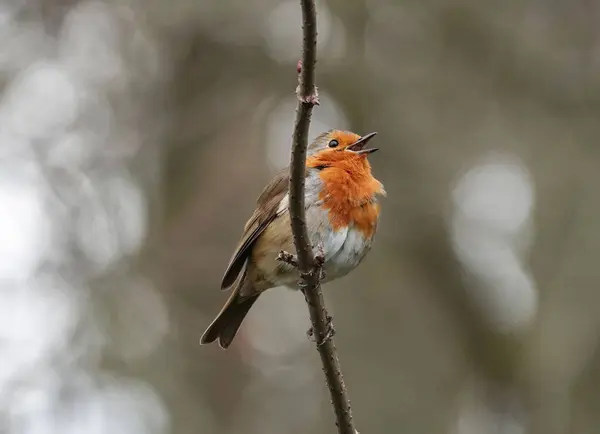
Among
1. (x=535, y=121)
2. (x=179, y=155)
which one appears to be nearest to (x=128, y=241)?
(x=179, y=155)

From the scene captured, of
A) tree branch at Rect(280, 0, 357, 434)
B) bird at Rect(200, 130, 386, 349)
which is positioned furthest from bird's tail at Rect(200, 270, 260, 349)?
tree branch at Rect(280, 0, 357, 434)

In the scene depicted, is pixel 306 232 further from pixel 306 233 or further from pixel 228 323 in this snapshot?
pixel 228 323

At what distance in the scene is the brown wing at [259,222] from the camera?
397cm

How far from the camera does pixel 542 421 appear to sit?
248 inches

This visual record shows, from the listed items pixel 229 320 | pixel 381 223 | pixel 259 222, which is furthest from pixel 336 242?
pixel 381 223

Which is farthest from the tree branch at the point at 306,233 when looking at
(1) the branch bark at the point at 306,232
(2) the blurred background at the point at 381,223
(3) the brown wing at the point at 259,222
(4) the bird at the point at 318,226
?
(2) the blurred background at the point at 381,223

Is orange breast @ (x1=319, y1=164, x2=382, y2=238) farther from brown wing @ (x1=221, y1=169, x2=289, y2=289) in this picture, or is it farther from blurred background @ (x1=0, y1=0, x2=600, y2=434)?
blurred background @ (x1=0, y1=0, x2=600, y2=434)

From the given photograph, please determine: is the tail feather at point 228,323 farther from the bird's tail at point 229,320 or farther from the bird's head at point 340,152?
the bird's head at point 340,152

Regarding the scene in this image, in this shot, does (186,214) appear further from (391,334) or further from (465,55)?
(465,55)

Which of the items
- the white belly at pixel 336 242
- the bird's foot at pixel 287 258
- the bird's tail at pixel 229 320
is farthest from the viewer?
the bird's tail at pixel 229 320

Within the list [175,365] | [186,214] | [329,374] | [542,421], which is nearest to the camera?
[329,374]

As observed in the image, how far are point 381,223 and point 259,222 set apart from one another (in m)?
3.05

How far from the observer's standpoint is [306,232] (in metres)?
2.70

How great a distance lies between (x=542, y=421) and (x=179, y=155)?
381 centimetres
